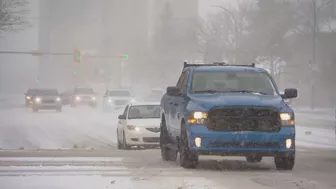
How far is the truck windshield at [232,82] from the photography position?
49.7ft

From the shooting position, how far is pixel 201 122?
13828 millimetres

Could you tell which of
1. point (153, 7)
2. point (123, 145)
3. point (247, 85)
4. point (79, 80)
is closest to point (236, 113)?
point (247, 85)

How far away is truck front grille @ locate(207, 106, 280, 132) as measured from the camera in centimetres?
1376

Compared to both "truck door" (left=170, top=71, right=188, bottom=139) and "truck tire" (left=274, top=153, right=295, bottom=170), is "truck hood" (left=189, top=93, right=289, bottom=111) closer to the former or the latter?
"truck door" (left=170, top=71, right=188, bottom=139)

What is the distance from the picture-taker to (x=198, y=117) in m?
13.9

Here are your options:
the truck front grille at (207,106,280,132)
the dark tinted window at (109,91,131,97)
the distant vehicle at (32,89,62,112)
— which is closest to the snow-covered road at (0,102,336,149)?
the truck front grille at (207,106,280,132)

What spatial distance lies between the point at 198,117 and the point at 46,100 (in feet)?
165

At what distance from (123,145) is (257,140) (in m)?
11.2

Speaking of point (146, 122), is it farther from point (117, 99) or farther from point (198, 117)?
point (117, 99)

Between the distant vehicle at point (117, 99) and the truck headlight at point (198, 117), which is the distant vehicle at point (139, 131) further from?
the distant vehicle at point (117, 99)

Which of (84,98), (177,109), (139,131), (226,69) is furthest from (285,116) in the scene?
(84,98)

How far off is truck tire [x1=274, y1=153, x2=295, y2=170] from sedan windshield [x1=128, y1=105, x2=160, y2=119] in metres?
10.8

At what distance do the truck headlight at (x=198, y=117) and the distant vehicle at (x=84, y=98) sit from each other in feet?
199

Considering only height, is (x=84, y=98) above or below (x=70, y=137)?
below
